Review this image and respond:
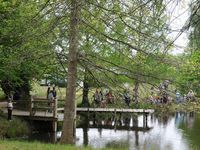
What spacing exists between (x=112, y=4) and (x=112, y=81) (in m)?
2.76

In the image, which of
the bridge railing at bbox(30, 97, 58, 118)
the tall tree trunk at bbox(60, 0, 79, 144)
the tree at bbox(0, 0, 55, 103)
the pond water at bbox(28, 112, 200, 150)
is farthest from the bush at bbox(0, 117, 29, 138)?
the tall tree trunk at bbox(60, 0, 79, 144)

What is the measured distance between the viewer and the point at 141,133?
28.9 metres

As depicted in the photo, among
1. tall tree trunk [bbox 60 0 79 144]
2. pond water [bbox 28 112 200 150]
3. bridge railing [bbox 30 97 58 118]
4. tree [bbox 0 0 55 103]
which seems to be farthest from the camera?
bridge railing [bbox 30 97 58 118]

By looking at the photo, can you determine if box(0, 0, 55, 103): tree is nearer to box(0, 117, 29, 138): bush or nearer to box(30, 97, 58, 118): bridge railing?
box(30, 97, 58, 118): bridge railing

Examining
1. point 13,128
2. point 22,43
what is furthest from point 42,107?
point 22,43

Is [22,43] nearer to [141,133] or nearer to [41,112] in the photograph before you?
[41,112]

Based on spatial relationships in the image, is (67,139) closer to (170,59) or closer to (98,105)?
(170,59)

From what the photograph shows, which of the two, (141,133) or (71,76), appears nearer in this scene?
(71,76)

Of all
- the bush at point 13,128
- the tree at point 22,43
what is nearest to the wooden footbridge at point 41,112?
the bush at point 13,128

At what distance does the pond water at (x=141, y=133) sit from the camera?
23.7 metres

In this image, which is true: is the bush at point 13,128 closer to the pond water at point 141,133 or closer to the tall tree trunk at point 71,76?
the pond water at point 141,133

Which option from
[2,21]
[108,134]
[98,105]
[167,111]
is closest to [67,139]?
[2,21]

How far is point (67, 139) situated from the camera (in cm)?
1773

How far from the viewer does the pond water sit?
2368 centimetres
